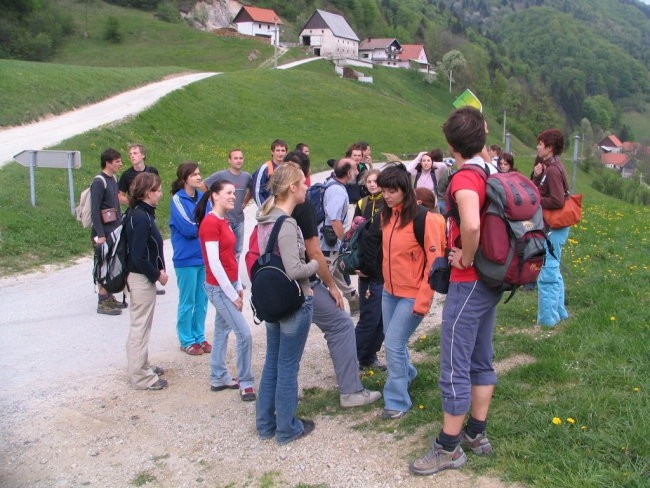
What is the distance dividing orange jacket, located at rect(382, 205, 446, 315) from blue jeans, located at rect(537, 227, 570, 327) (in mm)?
2144

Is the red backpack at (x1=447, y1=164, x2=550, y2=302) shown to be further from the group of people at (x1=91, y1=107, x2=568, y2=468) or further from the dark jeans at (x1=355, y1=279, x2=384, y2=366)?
the dark jeans at (x1=355, y1=279, x2=384, y2=366)

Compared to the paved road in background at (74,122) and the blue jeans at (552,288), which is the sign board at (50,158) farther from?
the blue jeans at (552,288)

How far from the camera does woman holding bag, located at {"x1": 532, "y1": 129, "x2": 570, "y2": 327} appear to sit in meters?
6.16

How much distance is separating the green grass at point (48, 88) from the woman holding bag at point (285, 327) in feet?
69.6

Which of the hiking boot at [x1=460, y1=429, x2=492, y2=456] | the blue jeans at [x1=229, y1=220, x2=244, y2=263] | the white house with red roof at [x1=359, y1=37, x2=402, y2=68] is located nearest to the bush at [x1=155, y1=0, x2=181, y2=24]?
the white house with red roof at [x1=359, y1=37, x2=402, y2=68]

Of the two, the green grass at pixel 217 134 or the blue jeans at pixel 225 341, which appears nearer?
the blue jeans at pixel 225 341

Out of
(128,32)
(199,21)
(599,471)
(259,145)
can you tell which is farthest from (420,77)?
(599,471)

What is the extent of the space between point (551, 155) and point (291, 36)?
314 ft

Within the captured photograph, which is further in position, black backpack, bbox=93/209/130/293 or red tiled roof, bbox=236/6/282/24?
red tiled roof, bbox=236/6/282/24

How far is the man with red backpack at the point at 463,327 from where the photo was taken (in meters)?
3.68

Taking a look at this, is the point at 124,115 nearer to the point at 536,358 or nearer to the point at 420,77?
the point at 536,358

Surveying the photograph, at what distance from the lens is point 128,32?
67000mm

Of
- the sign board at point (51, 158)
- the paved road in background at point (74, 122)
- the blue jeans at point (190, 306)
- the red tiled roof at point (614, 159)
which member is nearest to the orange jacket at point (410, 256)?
the blue jeans at point (190, 306)

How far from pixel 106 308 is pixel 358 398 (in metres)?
4.38
